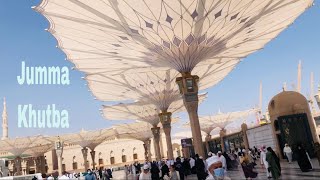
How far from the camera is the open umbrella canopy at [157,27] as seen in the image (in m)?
13.4

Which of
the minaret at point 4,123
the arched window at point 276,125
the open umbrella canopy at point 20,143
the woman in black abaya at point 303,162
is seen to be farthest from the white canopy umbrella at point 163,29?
the minaret at point 4,123

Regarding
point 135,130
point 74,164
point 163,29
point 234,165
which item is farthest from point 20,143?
point 163,29

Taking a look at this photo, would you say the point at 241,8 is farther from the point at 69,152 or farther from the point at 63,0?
the point at 69,152

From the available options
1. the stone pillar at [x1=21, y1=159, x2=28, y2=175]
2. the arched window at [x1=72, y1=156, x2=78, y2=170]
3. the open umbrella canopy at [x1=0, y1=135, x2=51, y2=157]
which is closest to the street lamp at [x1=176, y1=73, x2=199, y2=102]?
the open umbrella canopy at [x1=0, y1=135, x2=51, y2=157]

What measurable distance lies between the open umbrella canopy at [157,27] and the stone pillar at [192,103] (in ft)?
2.56

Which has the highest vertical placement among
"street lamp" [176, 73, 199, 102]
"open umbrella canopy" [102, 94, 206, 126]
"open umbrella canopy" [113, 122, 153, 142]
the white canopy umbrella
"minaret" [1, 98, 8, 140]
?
"minaret" [1, 98, 8, 140]

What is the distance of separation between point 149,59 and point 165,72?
270 inches

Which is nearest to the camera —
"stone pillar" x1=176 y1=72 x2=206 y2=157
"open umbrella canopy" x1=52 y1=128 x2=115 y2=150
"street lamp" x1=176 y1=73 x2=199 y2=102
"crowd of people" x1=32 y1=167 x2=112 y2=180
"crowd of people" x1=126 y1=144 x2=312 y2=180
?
"crowd of people" x1=126 y1=144 x2=312 y2=180

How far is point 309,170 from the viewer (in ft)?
34.8

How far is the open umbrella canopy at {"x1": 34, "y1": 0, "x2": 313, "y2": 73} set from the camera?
13.4 m

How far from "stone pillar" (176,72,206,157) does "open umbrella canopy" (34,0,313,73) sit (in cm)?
78

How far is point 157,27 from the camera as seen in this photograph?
14891mm

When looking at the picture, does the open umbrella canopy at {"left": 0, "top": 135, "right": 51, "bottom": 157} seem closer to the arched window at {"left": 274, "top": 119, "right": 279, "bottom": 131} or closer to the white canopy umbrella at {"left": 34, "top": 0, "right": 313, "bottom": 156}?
the white canopy umbrella at {"left": 34, "top": 0, "right": 313, "bottom": 156}

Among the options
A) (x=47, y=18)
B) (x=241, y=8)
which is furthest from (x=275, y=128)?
(x=47, y=18)
